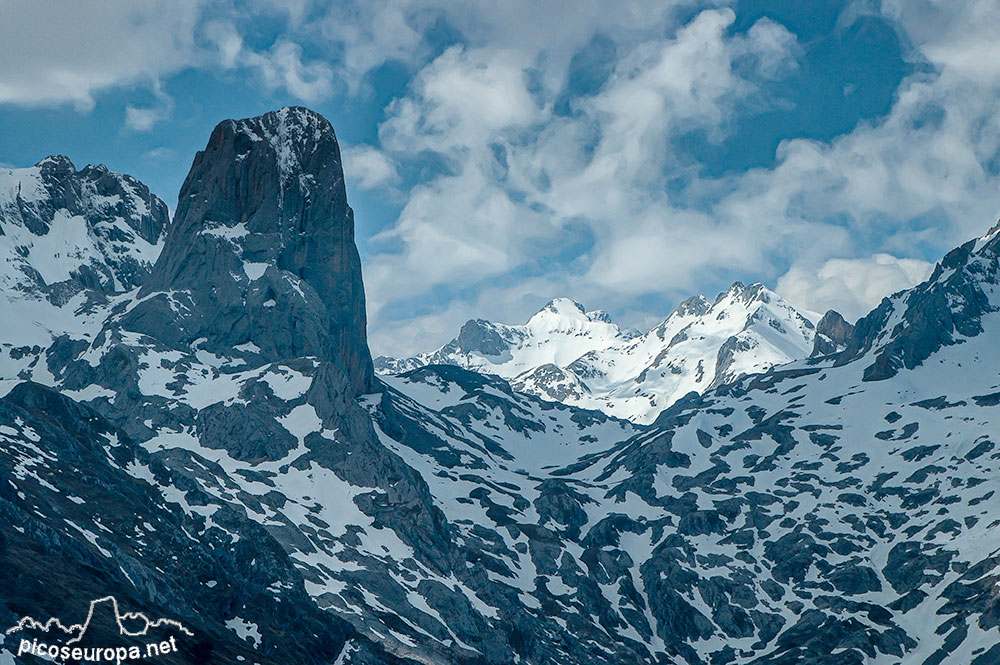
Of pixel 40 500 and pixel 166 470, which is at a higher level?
pixel 166 470

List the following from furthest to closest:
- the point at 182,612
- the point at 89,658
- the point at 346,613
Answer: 1. the point at 346,613
2. the point at 182,612
3. the point at 89,658

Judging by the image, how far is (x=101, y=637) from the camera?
351 feet

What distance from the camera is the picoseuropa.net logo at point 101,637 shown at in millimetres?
97125

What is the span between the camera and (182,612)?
136 metres

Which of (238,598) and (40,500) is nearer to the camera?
(40,500)

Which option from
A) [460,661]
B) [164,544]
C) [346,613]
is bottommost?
[460,661]

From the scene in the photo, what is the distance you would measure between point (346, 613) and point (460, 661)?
71.7ft

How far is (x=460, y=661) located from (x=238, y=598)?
154 ft

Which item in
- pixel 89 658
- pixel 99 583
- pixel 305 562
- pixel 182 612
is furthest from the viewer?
pixel 305 562

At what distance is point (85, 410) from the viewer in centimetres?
18850

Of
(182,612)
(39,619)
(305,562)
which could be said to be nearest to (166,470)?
(305,562)

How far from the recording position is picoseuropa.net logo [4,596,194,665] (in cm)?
9712

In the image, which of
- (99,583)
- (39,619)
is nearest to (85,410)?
(99,583)

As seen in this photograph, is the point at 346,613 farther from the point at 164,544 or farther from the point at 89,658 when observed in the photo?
the point at 89,658
